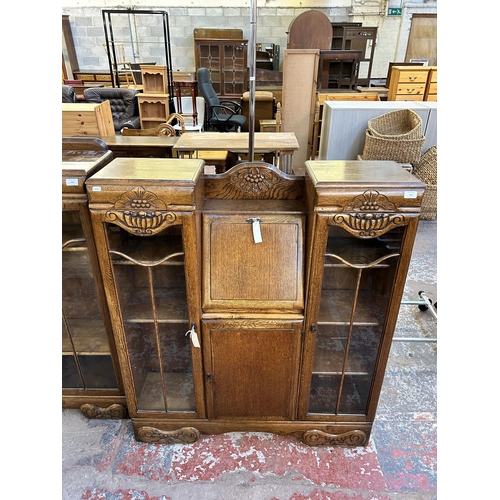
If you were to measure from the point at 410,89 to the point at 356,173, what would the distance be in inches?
178

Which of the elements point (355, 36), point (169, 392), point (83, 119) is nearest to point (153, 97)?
point (83, 119)

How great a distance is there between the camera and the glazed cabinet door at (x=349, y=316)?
1.21 m

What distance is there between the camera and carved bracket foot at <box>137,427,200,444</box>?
1.53 meters

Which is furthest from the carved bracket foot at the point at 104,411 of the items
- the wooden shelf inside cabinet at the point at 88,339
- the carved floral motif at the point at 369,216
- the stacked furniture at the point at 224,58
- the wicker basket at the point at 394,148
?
the stacked furniture at the point at 224,58

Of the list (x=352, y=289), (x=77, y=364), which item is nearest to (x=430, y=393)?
(x=352, y=289)

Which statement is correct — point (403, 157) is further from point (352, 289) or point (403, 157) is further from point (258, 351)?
point (258, 351)

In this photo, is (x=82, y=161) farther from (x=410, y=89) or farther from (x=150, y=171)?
(x=410, y=89)

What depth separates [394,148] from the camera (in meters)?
3.13

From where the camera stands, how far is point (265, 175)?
134 cm

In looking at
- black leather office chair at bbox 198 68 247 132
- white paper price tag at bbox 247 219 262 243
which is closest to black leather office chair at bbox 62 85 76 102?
black leather office chair at bbox 198 68 247 132

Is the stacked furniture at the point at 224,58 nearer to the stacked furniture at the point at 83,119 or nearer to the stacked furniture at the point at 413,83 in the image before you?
the stacked furniture at the point at 413,83

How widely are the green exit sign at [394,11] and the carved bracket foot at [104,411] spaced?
7.65 m

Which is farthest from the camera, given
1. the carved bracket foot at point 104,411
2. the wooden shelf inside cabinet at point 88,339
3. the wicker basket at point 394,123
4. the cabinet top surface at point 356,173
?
the wicker basket at point 394,123

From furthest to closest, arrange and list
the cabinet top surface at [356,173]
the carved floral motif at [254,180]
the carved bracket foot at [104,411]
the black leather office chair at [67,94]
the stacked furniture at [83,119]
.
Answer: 1. the black leather office chair at [67,94]
2. the stacked furniture at [83,119]
3. the carved bracket foot at [104,411]
4. the carved floral motif at [254,180]
5. the cabinet top surface at [356,173]
